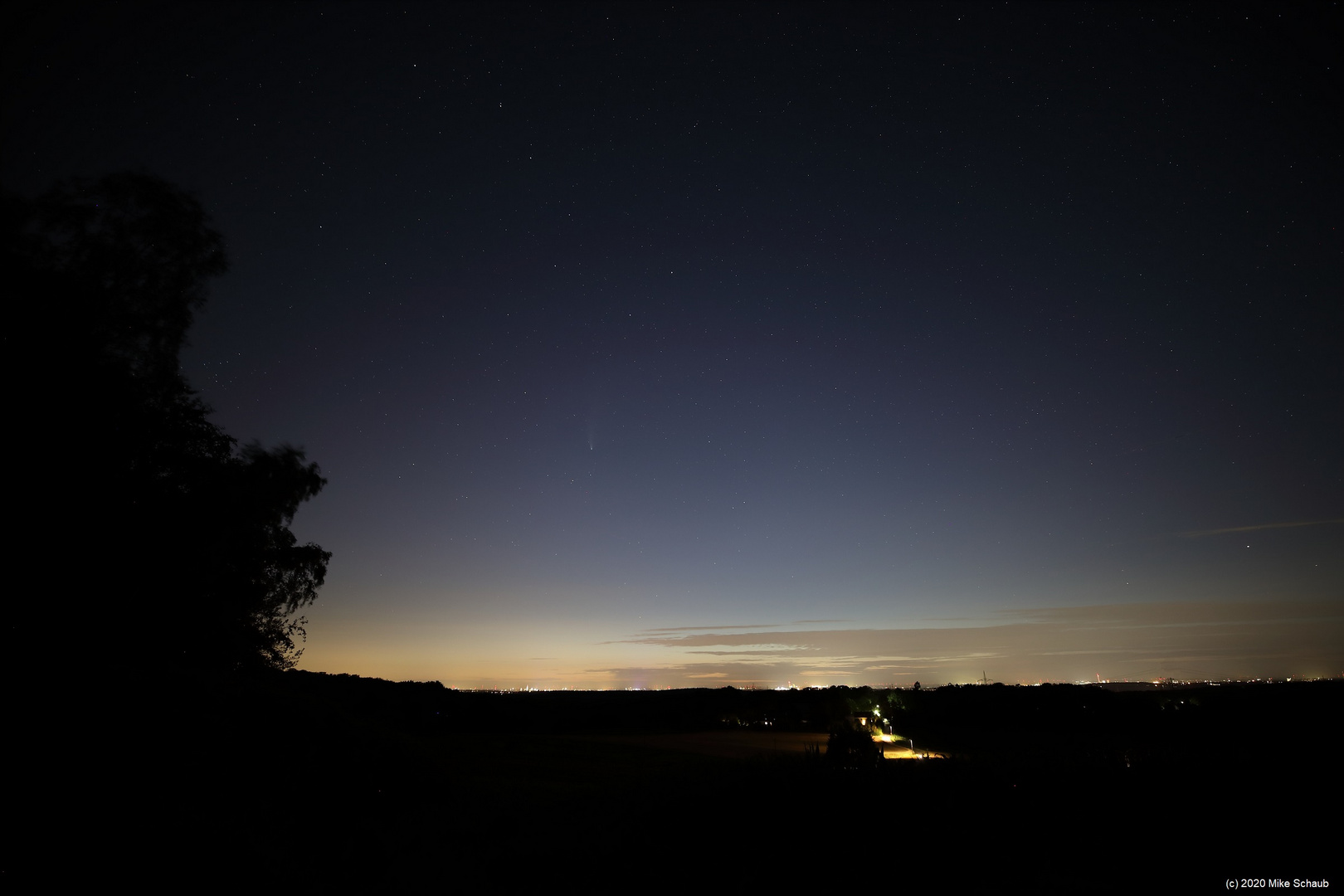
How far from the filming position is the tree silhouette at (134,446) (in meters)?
12.1

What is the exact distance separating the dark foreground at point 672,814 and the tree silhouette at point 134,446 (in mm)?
3058

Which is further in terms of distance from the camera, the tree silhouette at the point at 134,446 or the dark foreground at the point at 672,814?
the tree silhouette at the point at 134,446

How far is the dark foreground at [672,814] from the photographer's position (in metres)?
6.15

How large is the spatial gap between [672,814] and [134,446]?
41.8 ft

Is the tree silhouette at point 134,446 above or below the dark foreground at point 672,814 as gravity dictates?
above

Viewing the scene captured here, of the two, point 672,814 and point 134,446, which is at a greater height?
point 134,446

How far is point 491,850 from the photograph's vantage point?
348 inches

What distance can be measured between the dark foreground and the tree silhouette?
3.06m

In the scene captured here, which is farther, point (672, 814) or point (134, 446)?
point (134, 446)

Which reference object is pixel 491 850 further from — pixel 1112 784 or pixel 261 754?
→ pixel 1112 784

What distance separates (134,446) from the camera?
13.6m

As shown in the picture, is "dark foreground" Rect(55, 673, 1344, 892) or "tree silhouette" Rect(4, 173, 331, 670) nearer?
Result: "dark foreground" Rect(55, 673, 1344, 892)

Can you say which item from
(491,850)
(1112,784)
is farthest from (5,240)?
(1112,784)

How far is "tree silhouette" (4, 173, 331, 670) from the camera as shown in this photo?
1212 cm
